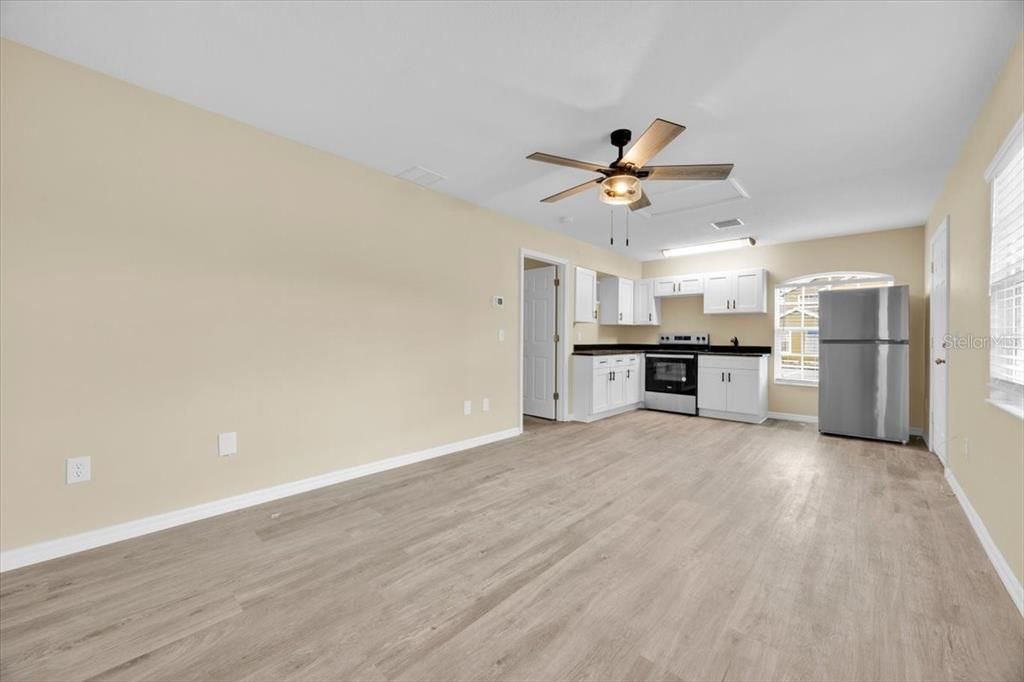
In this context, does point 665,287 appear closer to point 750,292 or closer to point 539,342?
point 750,292

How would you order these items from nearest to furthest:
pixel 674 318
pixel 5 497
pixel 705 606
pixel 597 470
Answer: pixel 705 606 → pixel 5 497 → pixel 597 470 → pixel 674 318

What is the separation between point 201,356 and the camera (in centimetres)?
265

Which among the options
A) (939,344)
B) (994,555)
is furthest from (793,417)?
(994,555)

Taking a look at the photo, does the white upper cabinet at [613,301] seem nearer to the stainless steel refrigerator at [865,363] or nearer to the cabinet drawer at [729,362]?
the cabinet drawer at [729,362]

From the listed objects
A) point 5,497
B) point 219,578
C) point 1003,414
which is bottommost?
point 219,578

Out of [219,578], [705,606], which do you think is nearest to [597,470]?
[705,606]

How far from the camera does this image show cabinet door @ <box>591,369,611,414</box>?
5648 millimetres

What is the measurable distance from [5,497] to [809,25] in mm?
4437

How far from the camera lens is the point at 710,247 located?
6004 mm

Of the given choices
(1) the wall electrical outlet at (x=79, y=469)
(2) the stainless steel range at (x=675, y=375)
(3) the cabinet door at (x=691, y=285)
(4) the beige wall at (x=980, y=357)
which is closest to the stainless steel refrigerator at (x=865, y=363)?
(4) the beige wall at (x=980, y=357)

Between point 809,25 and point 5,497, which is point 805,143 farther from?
point 5,497

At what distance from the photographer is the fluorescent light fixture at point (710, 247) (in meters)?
5.68

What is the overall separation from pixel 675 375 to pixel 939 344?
2915mm

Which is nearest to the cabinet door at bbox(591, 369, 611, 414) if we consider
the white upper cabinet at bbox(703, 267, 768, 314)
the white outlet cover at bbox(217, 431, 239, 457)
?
the white upper cabinet at bbox(703, 267, 768, 314)
